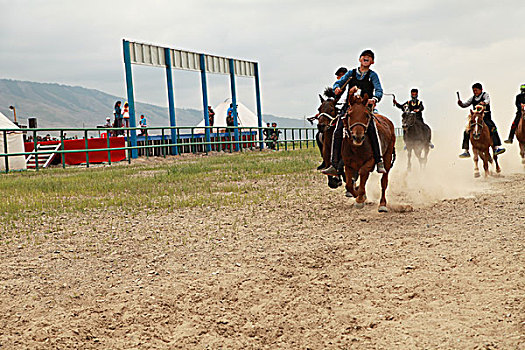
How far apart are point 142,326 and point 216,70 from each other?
98.6 feet

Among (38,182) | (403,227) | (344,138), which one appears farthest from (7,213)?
(403,227)

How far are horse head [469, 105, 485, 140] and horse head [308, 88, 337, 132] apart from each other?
5746mm

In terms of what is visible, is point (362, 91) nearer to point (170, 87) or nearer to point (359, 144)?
point (359, 144)

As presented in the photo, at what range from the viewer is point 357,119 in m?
8.14

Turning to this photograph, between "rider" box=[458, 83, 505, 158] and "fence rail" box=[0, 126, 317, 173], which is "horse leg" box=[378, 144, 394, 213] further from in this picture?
"fence rail" box=[0, 126, 317, 173]

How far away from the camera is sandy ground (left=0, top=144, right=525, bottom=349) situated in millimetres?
4074

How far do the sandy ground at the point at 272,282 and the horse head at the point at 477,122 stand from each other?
5551 millimetres

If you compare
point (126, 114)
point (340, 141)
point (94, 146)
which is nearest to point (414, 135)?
point (340, 141)

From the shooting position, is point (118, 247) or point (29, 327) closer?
point (29, 327)

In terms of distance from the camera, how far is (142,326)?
4.30 meters

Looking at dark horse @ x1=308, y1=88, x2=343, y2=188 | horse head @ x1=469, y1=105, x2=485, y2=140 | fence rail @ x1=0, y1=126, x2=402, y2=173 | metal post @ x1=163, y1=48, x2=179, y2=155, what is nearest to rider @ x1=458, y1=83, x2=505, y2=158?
horse head @ x1=469, y1=105, x2=485, y2=140

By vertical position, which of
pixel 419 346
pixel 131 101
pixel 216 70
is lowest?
pixel 419 346

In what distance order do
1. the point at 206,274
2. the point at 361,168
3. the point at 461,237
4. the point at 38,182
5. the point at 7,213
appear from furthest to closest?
the point at 38,182 < the point at 7,213 < the point at 361,168 < the point at 461,237 < the point at 206,274

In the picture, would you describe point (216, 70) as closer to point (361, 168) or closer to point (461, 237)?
point (361, 168)
